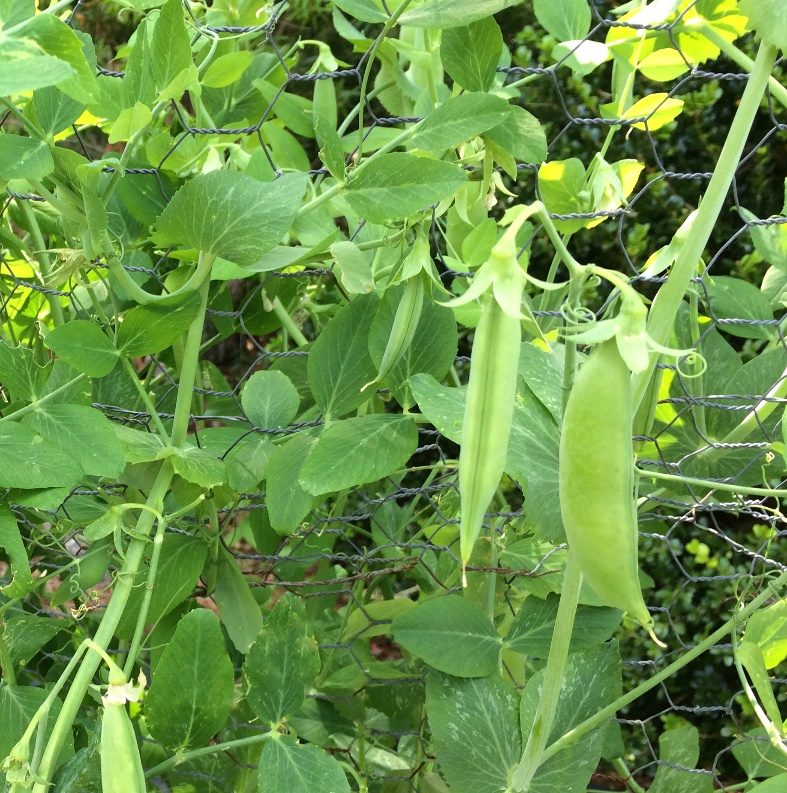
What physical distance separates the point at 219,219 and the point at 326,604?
1.83ft

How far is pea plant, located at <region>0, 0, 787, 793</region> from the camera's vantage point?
1.65 ft

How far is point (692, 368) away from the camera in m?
0.76

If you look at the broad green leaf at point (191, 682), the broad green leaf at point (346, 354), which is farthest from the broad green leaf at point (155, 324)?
the broad green leaf at point (191, 682)

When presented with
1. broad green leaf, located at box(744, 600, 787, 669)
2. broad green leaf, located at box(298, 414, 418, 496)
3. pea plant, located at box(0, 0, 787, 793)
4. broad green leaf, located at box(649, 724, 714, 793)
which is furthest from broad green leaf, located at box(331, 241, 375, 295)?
broad green leaf, located at box(649, 724, 714, 793)

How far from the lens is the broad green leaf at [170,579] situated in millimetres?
695

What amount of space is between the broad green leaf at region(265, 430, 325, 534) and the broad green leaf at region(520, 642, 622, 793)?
0.24m

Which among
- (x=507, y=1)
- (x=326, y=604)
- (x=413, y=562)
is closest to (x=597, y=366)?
(x=507, y=1)

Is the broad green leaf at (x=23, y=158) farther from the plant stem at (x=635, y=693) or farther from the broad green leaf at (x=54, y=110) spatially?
the plant stem at (x=635, y=693)

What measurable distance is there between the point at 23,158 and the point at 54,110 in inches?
2.8

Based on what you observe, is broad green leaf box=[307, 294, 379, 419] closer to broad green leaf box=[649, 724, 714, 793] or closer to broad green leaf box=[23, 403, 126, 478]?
broad green leaf box=[23, 403, 126, 478]

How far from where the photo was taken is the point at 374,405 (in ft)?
2.87

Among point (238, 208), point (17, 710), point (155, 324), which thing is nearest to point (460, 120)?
point (238, 208)

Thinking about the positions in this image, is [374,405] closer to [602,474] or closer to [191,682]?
[191,682]

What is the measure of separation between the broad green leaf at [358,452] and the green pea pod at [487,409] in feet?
0.67
